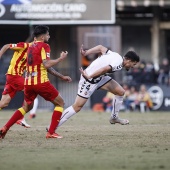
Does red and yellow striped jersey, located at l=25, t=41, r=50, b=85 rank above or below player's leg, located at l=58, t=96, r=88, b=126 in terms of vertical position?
above

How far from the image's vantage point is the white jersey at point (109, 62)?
1480 cm

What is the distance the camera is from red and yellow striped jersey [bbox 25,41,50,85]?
45.9 feet

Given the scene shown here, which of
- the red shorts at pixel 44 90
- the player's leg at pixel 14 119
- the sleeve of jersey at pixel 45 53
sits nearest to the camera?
the sleeve of jersey at pixel 45 53

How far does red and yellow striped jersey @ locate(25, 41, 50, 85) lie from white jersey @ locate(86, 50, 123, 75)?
146 centimetres

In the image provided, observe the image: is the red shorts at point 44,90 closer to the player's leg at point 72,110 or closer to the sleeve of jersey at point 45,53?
the sleeve of jersey at point 45,53

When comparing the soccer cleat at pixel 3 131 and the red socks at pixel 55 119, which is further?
the red socks at pixel 55 119

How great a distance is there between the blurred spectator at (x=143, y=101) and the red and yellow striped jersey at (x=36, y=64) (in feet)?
49.6

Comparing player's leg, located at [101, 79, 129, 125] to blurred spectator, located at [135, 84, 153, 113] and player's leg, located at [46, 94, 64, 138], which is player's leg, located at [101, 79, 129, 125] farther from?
blurred spectator, located at [135, 84, 153, 113]

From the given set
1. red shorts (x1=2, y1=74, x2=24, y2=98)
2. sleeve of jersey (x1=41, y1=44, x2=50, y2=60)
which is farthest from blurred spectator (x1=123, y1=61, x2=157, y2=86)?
sleeve of jersey (x1=41, y1=44, x2=50, y2=60)

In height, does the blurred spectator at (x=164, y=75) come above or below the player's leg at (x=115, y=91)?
below

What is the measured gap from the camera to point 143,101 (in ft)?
95.1

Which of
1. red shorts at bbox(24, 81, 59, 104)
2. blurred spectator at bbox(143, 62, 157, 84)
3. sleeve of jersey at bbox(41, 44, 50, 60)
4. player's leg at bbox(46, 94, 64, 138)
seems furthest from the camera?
blurred spectator at bbox(143, 62, 157, 84)

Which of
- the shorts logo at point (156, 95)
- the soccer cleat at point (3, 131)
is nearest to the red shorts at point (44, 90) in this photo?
the soccer cleat at point (3, 131)

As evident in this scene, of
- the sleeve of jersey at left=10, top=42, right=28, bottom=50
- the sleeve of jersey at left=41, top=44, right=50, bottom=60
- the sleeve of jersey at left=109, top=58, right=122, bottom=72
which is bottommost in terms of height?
the sleeve of jersey at left=109, top=58, right=122, bottom=72
